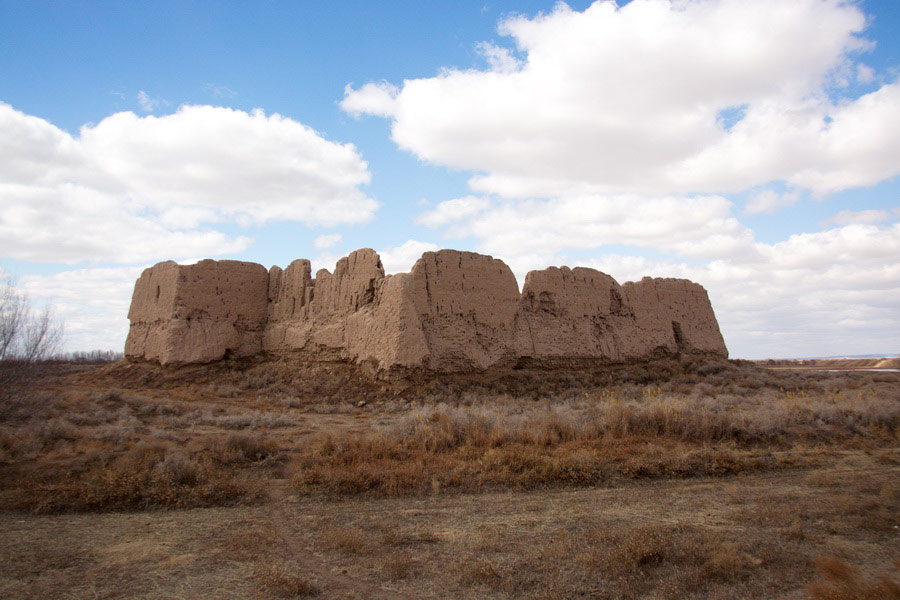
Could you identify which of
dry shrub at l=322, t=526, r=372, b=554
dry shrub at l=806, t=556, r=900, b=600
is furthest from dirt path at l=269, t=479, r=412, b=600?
dry shrub at l=806, t=556, r=900, b=600

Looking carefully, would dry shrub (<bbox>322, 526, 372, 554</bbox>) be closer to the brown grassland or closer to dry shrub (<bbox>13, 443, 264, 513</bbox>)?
the brown grassland

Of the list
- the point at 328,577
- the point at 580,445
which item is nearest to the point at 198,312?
the point at 580,445

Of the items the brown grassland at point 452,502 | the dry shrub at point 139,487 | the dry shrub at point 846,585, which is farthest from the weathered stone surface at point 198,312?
the dry shrub at point 846,585

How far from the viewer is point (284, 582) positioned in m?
4.36

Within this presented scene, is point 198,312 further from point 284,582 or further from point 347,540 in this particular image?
point 284,582

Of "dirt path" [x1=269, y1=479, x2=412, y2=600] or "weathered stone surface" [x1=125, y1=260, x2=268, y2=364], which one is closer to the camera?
"dirt path" [x1=269, y1=479, x2=412, y2=600]

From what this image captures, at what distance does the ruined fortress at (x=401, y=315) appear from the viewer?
589 inches

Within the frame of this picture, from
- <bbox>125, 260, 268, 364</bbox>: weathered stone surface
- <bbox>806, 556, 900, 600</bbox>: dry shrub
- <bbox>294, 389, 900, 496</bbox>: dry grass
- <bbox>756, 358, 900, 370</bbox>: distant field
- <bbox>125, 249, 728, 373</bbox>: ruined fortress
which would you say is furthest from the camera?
<bbox>756, 358, 900, 370</bbox>: distant field

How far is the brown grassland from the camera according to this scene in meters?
4.49

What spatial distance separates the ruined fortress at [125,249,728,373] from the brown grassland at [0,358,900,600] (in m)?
3.33

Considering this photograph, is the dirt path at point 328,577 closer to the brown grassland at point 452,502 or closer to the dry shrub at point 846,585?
the brown grassland at point 452,502

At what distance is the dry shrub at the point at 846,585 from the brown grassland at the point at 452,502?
0.02 metres

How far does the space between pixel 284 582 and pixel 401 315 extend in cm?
1004

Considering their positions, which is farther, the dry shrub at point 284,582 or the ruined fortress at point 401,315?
the ruined fortress at point 401,315
